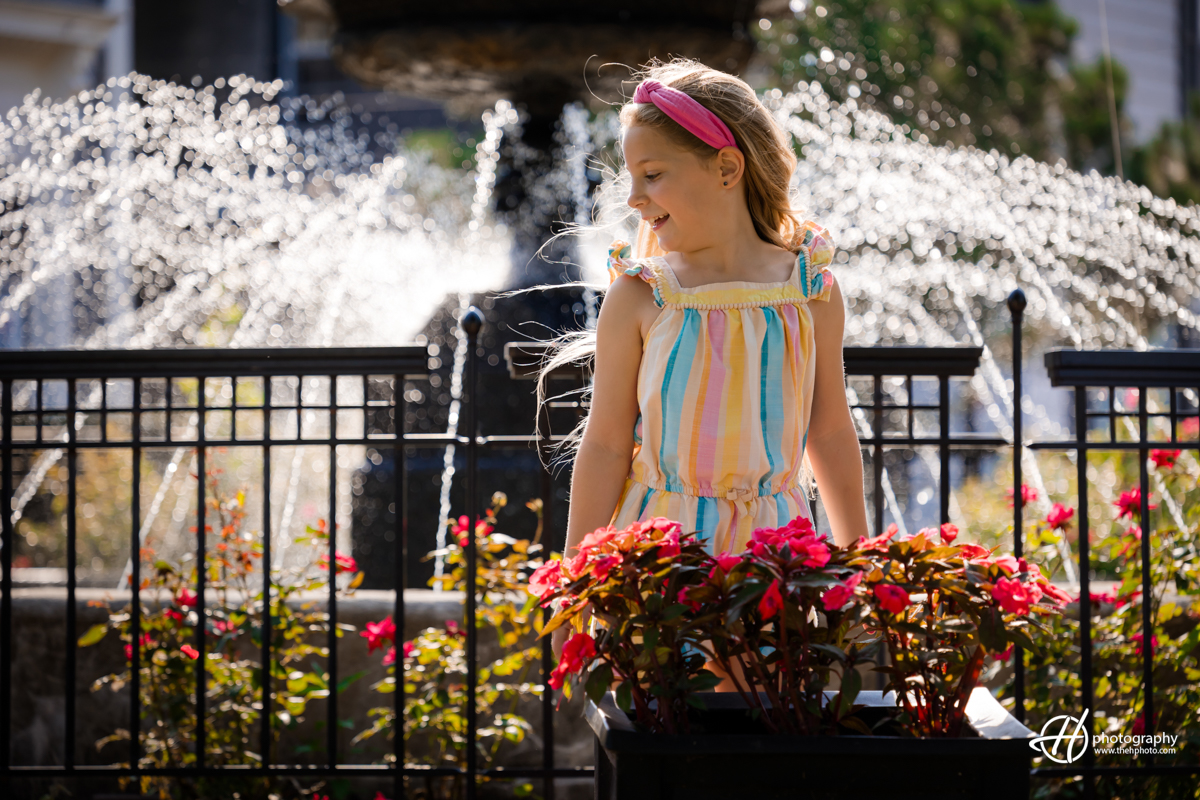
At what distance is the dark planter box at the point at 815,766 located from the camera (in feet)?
4.36

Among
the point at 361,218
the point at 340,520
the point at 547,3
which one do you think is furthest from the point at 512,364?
the point at 361,218

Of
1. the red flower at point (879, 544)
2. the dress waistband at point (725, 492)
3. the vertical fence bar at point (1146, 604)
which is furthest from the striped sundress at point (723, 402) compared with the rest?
the vertical fence bar at point (1146, 604)

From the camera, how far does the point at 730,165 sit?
179 cm

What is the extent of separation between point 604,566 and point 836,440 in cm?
65

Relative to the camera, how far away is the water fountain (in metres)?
5.32

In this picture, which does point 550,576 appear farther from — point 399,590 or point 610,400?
point 399,590

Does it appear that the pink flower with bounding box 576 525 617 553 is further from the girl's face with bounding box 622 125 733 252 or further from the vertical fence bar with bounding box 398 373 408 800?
the vertical fence bar with bounding box 398 373 408 800

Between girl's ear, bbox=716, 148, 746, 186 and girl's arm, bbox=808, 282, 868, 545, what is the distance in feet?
0.84

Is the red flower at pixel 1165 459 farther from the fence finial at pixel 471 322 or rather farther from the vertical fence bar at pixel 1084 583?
the fence finial at pixel 471 322

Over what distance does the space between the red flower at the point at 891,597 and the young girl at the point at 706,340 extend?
0.40 m

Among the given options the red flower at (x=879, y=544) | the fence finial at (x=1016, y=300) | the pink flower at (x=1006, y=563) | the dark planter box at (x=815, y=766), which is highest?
the fence finial at (x=1016, y=300)

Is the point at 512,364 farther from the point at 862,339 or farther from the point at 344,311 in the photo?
the point at 862,339

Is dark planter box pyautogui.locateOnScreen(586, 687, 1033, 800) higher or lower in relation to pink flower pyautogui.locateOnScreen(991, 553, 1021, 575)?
lower

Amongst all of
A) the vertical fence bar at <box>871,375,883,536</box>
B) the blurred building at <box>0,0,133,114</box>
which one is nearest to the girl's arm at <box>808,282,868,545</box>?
the vertical fence bar at <box>871,375,883,536</box>
